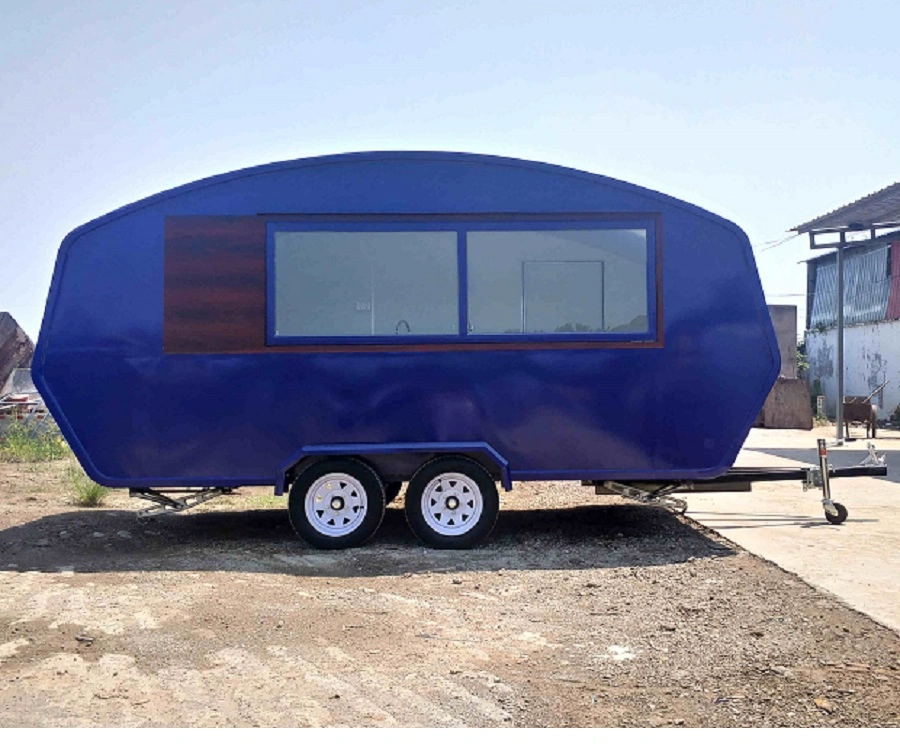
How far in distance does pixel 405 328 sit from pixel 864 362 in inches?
884

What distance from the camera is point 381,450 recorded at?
26.1 feet

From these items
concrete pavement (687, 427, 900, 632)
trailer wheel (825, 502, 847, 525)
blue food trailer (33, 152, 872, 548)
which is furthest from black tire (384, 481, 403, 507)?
trailer wheel (825, 502, 847, 525)

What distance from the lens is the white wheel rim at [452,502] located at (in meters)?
8.09

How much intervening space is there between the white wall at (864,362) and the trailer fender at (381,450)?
19992 millimetres

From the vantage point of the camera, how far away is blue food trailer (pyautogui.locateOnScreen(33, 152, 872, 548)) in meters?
7.95

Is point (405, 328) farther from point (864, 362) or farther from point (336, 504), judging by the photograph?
point (864, 362)

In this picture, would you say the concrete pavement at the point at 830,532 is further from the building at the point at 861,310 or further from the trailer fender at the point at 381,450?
the building at the point at 861,310

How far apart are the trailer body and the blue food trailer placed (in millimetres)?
18

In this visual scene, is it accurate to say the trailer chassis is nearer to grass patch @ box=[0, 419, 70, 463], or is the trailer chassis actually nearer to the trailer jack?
the trailer jack

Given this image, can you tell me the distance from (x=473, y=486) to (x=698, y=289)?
2.68 metres

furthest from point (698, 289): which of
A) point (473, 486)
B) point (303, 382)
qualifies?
point (303, 382)

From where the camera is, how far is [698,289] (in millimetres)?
8156

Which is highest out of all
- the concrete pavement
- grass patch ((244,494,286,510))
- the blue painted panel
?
the blue painted panel

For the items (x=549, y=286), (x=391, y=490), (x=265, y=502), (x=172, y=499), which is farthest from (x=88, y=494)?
A: (x=549, y=286)
